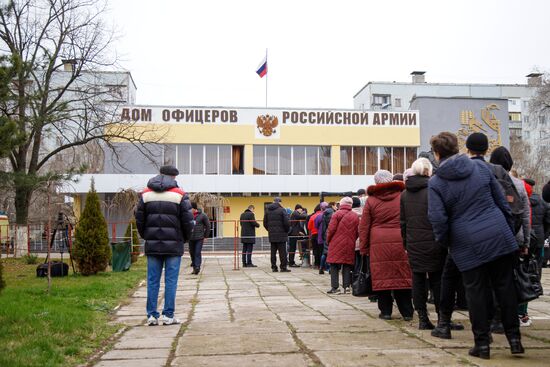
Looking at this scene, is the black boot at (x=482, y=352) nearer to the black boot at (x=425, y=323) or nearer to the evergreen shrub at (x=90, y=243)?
the black boot at (x=425, y=323)

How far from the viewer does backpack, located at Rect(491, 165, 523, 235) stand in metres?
5.38

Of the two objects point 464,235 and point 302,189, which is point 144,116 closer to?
point 302,189

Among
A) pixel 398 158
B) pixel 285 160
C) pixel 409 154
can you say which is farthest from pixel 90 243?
pixel 409 154

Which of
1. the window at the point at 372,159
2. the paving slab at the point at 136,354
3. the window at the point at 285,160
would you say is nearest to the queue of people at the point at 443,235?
the paving slab at the point at 136,354

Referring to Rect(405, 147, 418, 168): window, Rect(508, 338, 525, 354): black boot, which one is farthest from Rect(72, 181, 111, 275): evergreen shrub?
Rect(405, 147, 418, 168): window

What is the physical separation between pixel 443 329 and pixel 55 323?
3848mm

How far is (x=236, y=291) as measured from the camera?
1055 centimetres

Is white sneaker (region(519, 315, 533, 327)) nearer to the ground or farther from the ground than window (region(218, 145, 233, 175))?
nearer to the ground

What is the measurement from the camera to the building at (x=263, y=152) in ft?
123

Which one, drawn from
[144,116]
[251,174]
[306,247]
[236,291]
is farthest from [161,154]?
[236,291]

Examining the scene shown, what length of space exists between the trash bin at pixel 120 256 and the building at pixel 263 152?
2119cm

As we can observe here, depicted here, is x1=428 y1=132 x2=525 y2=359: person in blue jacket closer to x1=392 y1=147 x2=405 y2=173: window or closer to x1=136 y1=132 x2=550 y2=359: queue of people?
x1=136 y1=132 x2=550 y2=359: queue of people

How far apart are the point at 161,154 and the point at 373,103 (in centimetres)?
3218

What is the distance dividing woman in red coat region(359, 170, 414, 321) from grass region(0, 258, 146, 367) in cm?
291
